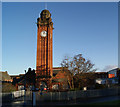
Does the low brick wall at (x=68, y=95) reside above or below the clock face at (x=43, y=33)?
below

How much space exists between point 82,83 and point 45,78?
2238 cm

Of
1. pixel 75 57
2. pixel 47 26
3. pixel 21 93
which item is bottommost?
pixel 21 93

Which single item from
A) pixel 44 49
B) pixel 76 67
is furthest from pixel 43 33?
pixel 76 67

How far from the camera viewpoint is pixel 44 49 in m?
66.6

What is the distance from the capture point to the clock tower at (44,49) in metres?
63.2

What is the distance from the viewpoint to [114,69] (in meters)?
70.6

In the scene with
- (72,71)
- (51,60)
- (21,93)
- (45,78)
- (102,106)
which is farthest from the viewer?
(51,60)

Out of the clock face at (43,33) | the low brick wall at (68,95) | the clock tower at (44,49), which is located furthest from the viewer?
the clock face at (43,33)

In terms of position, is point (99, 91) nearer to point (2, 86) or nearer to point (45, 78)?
point (2, 86)

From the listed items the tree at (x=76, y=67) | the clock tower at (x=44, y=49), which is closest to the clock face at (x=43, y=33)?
the clock tower at (x=44, y=49)

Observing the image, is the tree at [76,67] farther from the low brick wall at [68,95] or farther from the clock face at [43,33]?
the clock face at [43,33]

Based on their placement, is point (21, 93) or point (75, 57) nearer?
point (21, 93)

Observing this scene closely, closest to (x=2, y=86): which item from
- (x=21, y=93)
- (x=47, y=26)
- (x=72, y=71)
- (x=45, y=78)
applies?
(x=21, y=93)

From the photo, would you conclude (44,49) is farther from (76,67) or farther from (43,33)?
(76,67)
